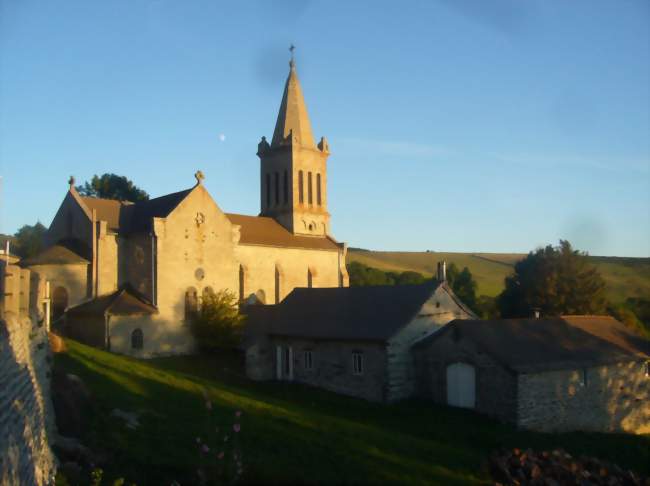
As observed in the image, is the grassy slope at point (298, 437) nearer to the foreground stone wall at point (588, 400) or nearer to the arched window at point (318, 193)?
the foreground stone wall at point (588, 400)

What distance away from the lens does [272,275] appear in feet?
153

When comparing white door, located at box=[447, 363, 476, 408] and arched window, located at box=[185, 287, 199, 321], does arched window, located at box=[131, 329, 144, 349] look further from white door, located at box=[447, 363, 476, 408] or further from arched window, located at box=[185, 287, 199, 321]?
white door, located at box=[447, 363, 476, 408]

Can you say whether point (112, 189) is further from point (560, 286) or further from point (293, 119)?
point (560, 286)

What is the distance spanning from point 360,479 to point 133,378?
9.57 metres

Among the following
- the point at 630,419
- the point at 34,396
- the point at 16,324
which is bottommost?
the point at 630,419

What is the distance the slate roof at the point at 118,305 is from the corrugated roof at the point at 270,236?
32.7ft

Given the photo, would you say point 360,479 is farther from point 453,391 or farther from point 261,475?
point 453,391

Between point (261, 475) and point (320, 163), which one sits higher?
point (320, 163)

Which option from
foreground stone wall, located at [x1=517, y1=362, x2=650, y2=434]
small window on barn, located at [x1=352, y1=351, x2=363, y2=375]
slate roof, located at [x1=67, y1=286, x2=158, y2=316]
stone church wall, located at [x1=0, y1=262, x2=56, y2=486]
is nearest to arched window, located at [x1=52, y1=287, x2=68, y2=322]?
slate roof, located at [x1=67, y1=286, x2=158, y2=316]

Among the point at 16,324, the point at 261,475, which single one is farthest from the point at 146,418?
the point at 16,324

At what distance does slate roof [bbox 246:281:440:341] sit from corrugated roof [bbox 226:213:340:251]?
9.75m

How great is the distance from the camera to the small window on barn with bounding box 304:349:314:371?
3180cm

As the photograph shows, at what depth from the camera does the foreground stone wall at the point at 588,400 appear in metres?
24.7

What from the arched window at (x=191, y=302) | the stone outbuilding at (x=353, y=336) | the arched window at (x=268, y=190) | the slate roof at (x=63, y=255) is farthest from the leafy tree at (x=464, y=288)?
the slate roof at (x=63, y=255)
